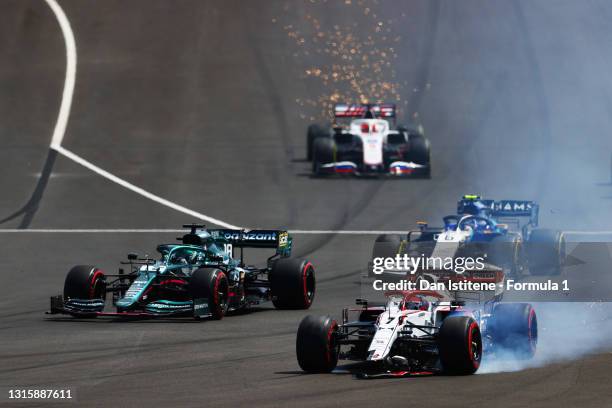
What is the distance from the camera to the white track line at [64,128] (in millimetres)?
38156

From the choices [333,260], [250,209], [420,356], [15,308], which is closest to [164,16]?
[250,209]

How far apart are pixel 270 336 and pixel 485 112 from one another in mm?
28935

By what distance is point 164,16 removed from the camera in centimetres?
5888

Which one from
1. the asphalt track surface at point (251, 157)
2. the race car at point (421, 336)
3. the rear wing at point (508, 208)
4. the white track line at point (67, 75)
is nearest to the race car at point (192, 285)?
the asphalt track surface at point (251, 157)

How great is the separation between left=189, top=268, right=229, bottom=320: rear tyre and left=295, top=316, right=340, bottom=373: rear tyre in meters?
6.05

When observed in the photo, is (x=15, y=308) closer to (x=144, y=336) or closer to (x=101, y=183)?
(x=144, y=336)

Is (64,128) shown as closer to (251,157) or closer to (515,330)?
(251,157)

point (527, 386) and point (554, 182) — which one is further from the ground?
point (554, 182)

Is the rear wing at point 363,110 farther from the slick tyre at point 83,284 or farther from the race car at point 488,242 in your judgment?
the slick tyre at point 83,284

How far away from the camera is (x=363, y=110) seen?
43.8 metres

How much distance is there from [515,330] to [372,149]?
80.7ft

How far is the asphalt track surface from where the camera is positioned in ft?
55.6

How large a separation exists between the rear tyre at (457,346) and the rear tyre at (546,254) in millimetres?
11910

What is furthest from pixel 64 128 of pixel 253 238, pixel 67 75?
pixel 253 238
